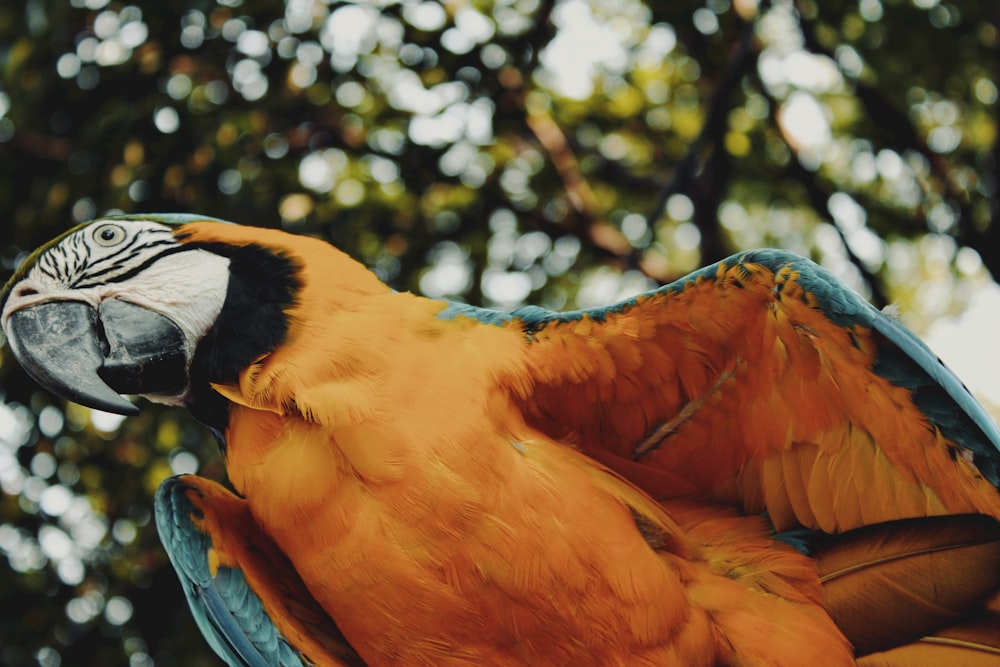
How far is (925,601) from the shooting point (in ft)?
5.83

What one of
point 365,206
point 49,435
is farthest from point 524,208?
point 49,435

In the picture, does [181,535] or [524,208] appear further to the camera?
[524,208]

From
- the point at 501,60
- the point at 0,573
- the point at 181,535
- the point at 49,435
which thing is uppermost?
the point at 501,60

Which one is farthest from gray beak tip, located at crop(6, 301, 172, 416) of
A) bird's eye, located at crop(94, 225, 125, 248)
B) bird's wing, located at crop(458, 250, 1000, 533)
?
bird's wing, located at crop(458, 250, 1000, 533)

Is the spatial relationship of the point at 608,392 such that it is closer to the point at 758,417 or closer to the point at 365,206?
the point at 758,417

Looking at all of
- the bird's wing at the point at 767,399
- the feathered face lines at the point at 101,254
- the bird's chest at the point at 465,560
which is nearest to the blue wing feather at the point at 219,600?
the bird's chest at the point at 465,560

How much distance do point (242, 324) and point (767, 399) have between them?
1.01 m

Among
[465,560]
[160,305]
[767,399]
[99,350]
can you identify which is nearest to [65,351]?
[99,350]

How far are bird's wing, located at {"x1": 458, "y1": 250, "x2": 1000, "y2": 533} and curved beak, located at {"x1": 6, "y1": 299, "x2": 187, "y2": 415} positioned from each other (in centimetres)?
55

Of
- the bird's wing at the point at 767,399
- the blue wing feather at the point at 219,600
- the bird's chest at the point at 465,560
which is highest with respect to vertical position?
the bird's wing at the point at 767,399

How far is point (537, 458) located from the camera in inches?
66.0

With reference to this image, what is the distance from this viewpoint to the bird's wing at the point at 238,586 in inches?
70.8

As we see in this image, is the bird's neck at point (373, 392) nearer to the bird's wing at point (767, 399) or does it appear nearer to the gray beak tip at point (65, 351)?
the bird's wing at point (767, 399)

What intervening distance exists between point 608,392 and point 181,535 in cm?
91
